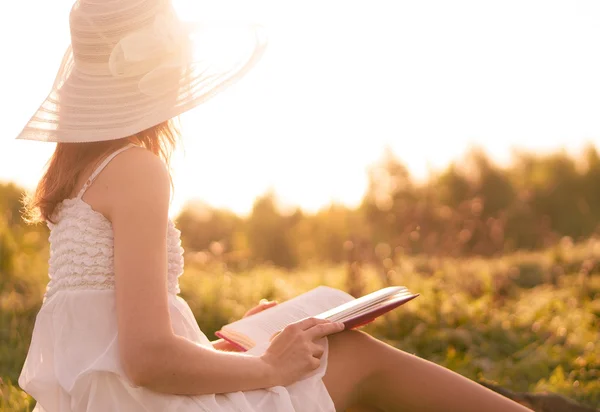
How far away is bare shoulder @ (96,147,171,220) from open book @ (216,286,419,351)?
64 cm

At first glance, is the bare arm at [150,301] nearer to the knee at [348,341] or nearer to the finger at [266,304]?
the knee at [348,341]

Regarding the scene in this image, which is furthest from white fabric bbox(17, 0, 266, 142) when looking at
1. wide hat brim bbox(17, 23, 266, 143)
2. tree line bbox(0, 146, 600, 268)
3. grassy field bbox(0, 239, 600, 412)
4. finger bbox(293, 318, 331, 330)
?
tree line bbox(0, 146, 600, 268)

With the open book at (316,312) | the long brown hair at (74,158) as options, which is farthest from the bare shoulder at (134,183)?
the open book at (316,312)

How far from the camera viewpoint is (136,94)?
90.3 inches

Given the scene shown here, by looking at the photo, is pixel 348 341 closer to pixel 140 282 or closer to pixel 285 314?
pixel 285 314

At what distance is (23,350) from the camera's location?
5312mm

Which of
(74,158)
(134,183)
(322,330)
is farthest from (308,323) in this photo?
(74,158)

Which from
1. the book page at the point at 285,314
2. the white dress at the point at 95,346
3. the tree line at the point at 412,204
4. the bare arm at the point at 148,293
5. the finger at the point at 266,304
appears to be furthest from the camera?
the tree line at the point at 412,204

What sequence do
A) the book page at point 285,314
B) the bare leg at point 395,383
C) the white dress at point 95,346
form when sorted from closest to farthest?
the white dress at point 95,346 → the bare leg at point 395,383 → the book page at point 285,314

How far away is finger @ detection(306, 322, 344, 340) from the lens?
223 cm

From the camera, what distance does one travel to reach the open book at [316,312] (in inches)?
91.7

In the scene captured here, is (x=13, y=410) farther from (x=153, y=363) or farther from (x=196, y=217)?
(x=196, y=217)

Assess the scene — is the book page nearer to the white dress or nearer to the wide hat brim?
the white dress

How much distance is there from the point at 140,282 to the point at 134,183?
27 centimetres
